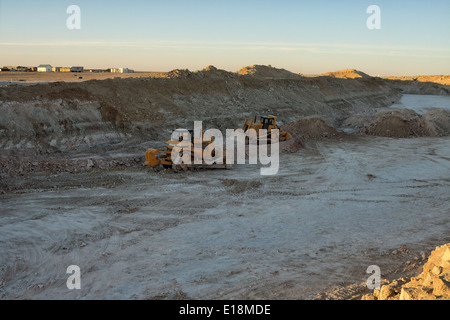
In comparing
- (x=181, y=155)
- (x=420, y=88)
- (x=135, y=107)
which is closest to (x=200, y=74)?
(x=135, y=107)

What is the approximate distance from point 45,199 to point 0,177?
9.50 ft

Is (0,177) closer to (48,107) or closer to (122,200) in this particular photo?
(122,200)

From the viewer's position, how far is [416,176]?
15.6 metres

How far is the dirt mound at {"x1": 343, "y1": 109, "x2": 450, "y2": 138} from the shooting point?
25.2 meters

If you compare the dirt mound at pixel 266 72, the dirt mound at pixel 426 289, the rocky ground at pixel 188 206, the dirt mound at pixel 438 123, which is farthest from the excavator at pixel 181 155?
the dirt mound at pixel 266 72

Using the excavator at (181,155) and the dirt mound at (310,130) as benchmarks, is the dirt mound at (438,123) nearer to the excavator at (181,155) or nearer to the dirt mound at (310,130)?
the dirt mound at (310,130)

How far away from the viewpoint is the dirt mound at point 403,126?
82.5 feet

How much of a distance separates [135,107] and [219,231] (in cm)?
1472

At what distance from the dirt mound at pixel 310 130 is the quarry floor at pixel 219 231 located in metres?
6.68

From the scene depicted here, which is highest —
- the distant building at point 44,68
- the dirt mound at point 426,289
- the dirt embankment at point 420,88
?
the distant building at point 44,68

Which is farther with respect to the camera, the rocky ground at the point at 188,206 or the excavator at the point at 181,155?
the excavator at the point at 181,155

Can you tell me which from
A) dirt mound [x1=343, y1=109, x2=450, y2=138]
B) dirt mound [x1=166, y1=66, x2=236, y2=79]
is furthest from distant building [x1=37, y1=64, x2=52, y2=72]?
dirt mound [x1=343, y1=109, x2=450, y2=138]

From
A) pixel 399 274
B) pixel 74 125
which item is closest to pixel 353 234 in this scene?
pixel 399 274

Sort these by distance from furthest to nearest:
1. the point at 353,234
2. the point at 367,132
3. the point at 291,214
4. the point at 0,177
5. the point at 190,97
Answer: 1. the point at 190,97
2. the point at 367,132
3. the point at 0,177
4. the point at 291,214
5. the point at 353,234
